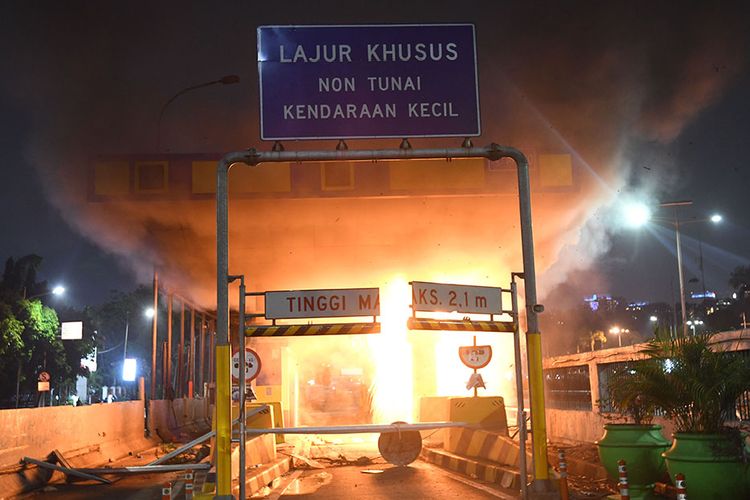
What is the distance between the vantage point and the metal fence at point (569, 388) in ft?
57.5

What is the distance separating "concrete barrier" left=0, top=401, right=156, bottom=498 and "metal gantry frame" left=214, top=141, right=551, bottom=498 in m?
5.09

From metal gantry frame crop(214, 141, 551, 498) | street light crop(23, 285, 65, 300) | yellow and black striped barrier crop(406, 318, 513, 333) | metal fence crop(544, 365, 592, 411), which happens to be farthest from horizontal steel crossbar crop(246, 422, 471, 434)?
street light crop(23, 285, 65, 300)

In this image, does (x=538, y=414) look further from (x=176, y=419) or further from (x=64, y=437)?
(x=176, y=419)

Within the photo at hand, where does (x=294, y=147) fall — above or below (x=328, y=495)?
above

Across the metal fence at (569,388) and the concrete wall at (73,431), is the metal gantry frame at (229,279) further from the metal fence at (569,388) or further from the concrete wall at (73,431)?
the metal fence at (569,388)

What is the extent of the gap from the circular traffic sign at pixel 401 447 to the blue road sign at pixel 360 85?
526 centimetres

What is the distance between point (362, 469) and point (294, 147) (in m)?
8.55

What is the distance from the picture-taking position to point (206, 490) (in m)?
9.90

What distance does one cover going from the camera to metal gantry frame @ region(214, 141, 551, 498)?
917cm

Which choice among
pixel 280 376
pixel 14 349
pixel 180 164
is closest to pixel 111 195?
pixel 180 164

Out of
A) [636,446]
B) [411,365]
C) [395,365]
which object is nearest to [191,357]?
[395,365]

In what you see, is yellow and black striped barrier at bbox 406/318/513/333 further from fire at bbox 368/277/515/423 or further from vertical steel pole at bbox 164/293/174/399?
vertical steel pole at bbox 164/293/174/399

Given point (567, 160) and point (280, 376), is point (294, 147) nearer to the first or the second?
point (567, 160)

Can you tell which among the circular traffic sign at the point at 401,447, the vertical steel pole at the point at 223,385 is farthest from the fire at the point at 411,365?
the vertical steel pole at the point at 223,385
